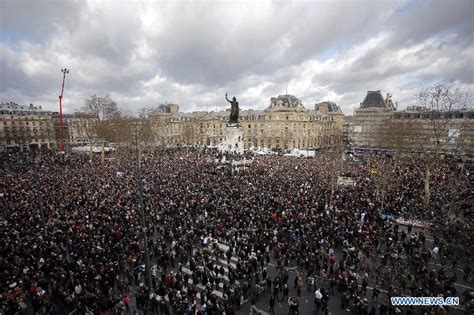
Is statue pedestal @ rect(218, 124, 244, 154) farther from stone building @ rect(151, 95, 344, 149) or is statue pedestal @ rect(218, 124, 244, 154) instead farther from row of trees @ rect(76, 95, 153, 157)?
stone building @ rect(151, 95, 344, 149)

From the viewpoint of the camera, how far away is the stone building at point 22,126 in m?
86.6


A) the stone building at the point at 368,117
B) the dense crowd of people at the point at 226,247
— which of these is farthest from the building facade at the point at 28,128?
the stone building at the point at 368,117

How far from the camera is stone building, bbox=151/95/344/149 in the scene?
92188mm

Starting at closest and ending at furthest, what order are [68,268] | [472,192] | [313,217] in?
[68,268] < [313,217] < [472,192]

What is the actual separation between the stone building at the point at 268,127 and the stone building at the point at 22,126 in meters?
38.9

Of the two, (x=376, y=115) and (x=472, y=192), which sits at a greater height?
(x=376, y=115)

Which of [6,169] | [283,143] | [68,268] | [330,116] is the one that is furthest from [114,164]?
[330,116]

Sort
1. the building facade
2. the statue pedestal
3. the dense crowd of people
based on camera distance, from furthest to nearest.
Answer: the building facade → the statue pedestal → the dense crowd of people

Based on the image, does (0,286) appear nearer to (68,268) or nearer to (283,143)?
(68,268)

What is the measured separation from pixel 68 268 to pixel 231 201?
45.9 feet

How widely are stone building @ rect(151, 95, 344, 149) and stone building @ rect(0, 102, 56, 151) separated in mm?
38886

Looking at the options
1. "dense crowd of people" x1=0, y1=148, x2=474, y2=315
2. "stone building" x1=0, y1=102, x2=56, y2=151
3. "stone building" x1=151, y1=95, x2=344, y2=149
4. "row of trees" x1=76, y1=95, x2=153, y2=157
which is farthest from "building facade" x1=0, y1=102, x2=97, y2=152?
"dense crowd of people" x1=0, y1=148, x2=474, y2=315

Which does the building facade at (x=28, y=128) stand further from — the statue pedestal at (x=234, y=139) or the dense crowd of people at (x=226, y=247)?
the dense crowd of people at (x=226, y=247)

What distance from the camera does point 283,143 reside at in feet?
305
